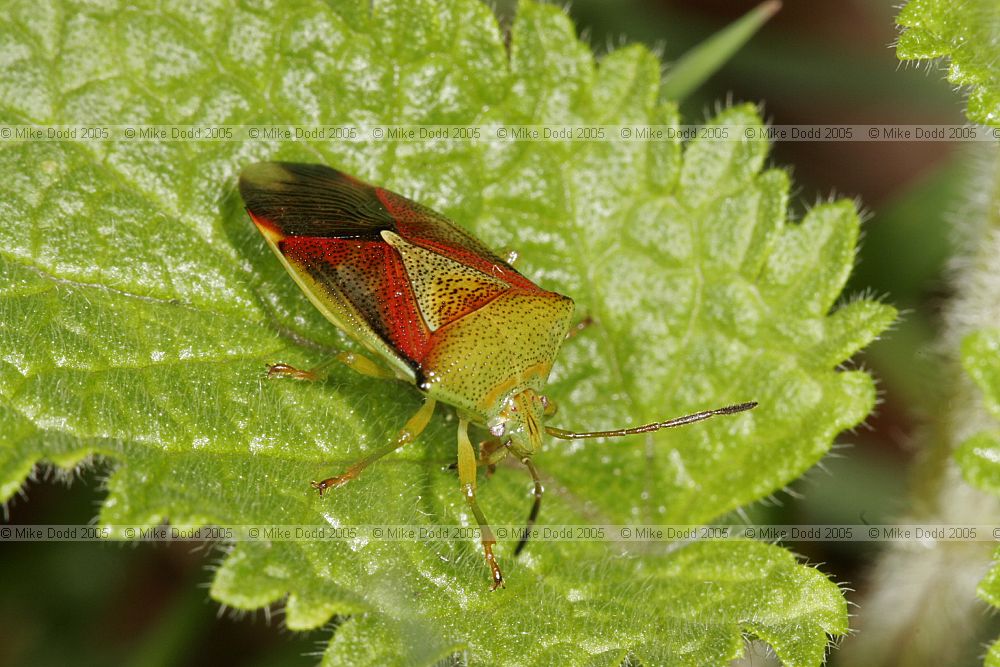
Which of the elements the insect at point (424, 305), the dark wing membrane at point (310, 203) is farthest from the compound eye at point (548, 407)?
the dark wing membrane at point (310, 203)

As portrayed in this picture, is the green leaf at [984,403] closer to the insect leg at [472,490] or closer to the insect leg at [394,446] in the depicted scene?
the insect leg at [472,490]

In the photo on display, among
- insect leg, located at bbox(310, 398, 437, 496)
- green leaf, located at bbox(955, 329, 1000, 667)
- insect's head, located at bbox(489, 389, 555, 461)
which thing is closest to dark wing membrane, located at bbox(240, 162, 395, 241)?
insect leg, located at bbox(310, 398, 437, 496)

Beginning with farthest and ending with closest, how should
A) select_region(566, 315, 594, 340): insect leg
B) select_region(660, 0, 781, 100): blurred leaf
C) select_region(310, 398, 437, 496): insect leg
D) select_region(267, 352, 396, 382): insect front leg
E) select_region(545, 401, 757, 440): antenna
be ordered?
1. select_region(660, 0, 781, 100): blurred leaf
2. select_region(566, 315, 594, 340): insect leg
3. select_region(545, 401, 757, 440): antenna
4. select_region(267, 352, 396, 382): insect front leg
5. select_region(310, 398, 437, 496): insect leg

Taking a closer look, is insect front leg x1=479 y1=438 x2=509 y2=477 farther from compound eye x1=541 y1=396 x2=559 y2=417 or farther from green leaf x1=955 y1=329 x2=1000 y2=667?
green leaf x1=955 y1=329 x2=1000 y2=667

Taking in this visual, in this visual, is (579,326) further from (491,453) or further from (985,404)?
(985,404)

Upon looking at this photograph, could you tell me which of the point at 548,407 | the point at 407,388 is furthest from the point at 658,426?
the point at 407,388

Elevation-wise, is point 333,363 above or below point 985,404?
below
